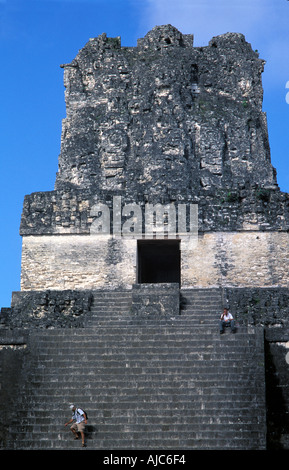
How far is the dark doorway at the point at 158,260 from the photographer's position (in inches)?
706

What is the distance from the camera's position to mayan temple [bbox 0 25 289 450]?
12875 millimetres

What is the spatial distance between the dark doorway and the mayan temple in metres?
0.07

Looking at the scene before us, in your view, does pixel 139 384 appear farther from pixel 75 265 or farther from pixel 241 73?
pixel 241 73

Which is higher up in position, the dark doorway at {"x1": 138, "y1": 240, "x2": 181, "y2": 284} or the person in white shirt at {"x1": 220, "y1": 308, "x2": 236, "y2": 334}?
the dark doorway at {"x1": 138, "y1": 240, "x2": 181, "y2": 284}

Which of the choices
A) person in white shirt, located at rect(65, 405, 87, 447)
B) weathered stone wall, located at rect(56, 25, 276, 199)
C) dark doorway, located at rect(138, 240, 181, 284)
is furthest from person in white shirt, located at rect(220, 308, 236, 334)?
weathered stone wall, located at rect(56, 25, 276, 199)

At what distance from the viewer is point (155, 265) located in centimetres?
2044

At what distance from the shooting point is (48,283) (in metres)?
17.1

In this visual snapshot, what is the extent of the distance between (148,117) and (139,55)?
1.74m

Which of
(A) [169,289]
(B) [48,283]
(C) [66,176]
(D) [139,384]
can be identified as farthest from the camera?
(C) [66,176]

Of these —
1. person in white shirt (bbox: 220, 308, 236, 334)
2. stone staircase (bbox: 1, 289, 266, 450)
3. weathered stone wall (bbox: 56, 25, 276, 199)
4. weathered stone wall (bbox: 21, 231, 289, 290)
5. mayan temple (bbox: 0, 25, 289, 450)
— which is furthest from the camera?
weathered stone wall (bbox: 56, 25, 276, 199)

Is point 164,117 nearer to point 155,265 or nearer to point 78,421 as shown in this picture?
point 155,265

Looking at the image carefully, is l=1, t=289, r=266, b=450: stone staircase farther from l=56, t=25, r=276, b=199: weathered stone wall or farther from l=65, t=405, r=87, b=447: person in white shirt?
l=56, t=25, r=276, b=199: weathered stone wall

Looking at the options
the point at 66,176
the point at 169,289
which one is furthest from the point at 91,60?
the point at 169,289

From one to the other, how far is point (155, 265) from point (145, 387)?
747cm
